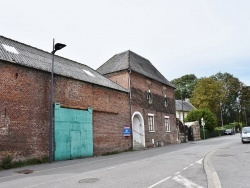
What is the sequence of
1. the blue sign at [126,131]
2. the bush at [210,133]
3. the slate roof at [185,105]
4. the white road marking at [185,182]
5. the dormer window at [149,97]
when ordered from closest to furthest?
the white road marking at [185,182] → the blue sign at [126,131] → the dormer window at [149,97] → the bush at [210,133] → the slate roof at [185,105]

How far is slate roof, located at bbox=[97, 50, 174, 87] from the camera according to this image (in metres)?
30.3

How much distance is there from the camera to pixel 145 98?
103ft

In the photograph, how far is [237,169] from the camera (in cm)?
1038

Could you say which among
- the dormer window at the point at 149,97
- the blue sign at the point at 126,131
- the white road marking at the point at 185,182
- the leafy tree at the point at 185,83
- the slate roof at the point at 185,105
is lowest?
the white road marking at the point at 185,182

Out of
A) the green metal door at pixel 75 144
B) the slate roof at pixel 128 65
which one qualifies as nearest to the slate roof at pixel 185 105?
the slate roof at pixel 128 65

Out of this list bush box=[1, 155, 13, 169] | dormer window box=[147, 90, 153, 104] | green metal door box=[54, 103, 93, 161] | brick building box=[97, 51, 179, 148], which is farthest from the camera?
dormer window box=[147, 90, 153, 104]

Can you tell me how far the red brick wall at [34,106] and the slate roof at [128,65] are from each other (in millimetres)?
7209

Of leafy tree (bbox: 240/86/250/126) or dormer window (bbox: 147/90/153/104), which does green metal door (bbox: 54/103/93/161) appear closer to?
dormer window (bbox: 147/90/153/104)

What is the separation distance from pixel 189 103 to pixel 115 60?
155ft

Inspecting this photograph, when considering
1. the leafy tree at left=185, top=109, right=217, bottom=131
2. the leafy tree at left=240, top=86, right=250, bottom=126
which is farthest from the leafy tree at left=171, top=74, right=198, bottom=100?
the leafy tree at left=185, top=109, right=217, bottom=131

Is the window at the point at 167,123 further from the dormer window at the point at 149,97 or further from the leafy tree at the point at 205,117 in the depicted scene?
the leafy tree at the point at 205,117

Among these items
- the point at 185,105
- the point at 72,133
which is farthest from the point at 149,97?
the point at 185,105

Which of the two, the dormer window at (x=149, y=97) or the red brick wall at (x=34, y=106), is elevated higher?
the dormer window at (x=149, y=97)

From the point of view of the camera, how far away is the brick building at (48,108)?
1602 cm
